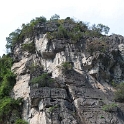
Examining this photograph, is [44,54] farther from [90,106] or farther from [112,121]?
[112,121]

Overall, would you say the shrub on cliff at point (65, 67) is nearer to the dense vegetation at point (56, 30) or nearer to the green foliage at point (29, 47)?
the dense vegetation at point (56, 30)

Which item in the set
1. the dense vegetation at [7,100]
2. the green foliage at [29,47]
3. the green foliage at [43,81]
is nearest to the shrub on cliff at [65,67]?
the green foliage at [43,81]

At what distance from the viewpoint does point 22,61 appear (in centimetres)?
2931

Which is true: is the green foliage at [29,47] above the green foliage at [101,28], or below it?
below

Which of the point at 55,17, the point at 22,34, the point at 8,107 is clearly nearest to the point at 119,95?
the point at 8,107

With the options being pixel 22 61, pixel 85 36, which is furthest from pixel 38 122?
pixel 85 36

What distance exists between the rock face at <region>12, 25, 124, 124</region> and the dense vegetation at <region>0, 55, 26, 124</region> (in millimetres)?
540

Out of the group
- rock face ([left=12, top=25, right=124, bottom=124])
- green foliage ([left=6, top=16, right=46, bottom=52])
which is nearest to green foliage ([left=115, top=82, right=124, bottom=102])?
rock face ([left=12, top=25, right=124, bottom=124])

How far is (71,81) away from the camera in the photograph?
23.7 meters

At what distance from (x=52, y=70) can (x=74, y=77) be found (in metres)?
2.54

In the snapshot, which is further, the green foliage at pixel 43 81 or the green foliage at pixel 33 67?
the green foliage at pixel 33 67

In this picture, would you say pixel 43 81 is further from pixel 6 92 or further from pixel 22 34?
pixel 22 34

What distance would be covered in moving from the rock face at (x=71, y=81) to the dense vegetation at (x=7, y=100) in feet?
1.77

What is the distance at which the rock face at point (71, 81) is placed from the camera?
20828 mm
